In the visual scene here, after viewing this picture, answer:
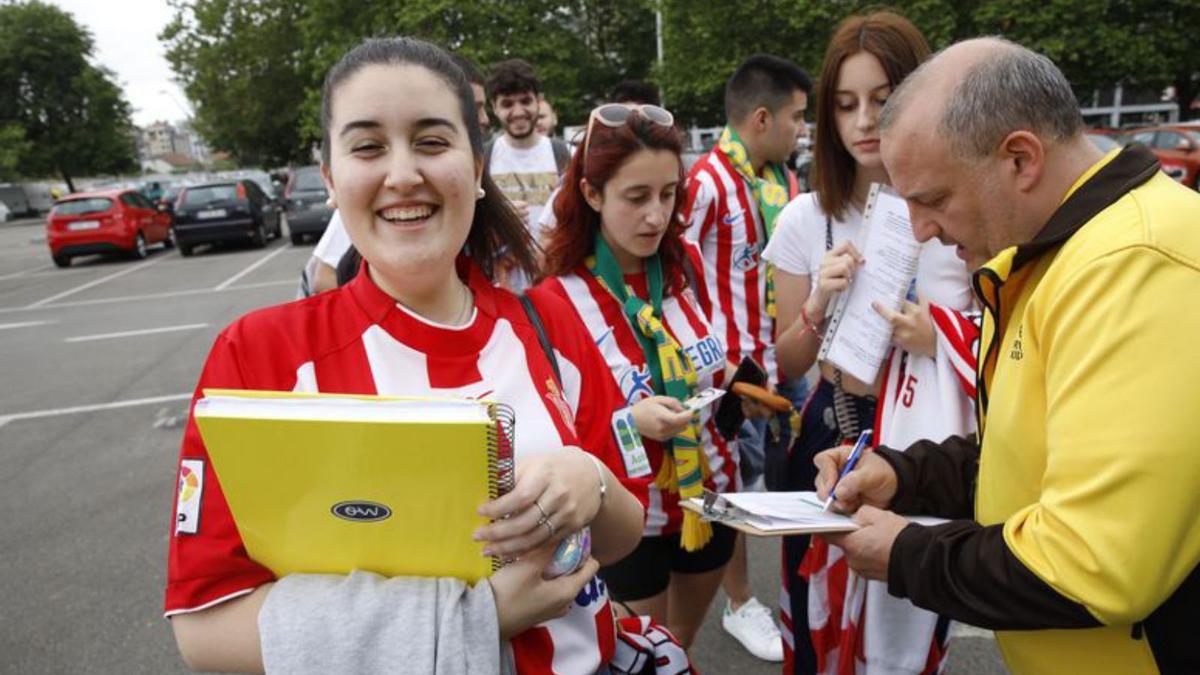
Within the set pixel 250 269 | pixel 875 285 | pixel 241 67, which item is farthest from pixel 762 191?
pixel 241 67

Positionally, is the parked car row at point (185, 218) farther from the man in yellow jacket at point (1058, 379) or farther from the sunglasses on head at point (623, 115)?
the man in yellow jacket at point (1058, 379)

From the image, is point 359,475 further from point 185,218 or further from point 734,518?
point 185,218

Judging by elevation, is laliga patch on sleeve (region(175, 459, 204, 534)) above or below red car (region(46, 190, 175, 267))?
above

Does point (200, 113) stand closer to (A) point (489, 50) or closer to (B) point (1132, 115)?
(A) point (489, 50)

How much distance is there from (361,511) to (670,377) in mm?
1346

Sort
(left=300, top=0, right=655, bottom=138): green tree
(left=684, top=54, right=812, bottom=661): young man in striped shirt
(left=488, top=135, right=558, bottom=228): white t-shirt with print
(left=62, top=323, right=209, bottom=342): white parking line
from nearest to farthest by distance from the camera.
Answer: (left=684, top=54, right=812, bottom=661): young man in striped shirt → (left=488, top=135, right=558, bottom=228): white t-shirt with print → (left=62, top=323, right=209, bottom=342): white parking line → (left=300, top=0, right=655, bottom=138): green tree

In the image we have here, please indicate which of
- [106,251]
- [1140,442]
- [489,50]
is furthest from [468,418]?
[489,50]

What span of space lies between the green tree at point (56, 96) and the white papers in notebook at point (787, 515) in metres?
48.0

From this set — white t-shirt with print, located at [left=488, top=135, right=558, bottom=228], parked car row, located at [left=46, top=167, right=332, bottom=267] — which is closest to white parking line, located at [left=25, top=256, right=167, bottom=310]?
parked car row, located at [left=46, top=167, right=332, bottom=267]

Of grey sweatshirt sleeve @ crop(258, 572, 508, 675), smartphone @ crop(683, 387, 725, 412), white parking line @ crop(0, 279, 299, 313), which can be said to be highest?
grey sweatshirt sleeve @ crop(258, 572, 508, 675)

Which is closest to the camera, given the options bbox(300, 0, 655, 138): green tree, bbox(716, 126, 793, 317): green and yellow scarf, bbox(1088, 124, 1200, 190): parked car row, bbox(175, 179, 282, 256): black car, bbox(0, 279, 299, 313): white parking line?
bbox(716, 126, 793, 317): green and yellow scarf

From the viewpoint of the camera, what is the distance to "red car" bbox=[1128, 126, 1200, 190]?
1271cm

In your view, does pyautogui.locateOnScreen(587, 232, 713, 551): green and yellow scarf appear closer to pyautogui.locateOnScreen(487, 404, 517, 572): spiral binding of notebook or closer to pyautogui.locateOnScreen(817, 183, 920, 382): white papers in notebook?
pyautogui.locateOnScreen(817, 183, 920, 382): white papers in notebook

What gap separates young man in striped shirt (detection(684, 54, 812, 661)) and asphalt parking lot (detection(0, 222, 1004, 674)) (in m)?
0.19
